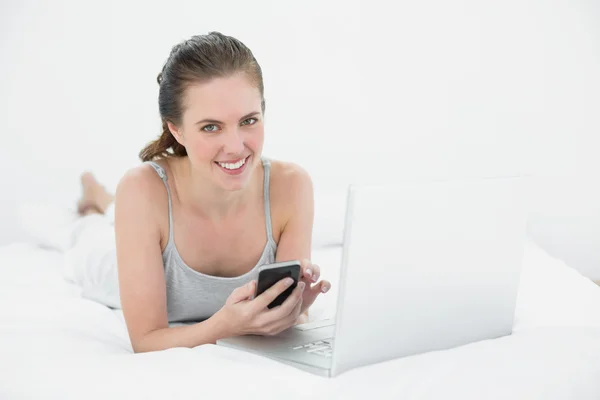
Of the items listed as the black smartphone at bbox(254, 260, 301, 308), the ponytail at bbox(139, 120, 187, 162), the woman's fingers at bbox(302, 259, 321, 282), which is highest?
the ponytail at bbox(139, 120, 187, 162)

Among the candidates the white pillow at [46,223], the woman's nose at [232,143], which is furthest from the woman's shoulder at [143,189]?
the white pillow at [46,223]

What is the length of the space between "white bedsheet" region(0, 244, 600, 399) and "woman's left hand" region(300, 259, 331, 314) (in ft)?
0.71

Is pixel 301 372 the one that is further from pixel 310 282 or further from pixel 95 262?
pixel 95 262

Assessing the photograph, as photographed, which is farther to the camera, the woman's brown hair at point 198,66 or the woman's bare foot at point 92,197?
the woman's bare foot at point 92,197

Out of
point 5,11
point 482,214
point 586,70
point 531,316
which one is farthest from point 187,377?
point 586,70

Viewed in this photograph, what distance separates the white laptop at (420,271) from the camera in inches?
42.1

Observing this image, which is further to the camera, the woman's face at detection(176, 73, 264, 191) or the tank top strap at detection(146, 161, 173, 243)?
the tank top strap at detection(146, 161, 173, 243)

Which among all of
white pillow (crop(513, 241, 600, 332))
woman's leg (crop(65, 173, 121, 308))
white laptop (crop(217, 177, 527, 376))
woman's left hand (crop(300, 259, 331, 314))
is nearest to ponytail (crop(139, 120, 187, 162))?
woman's leg (crop(65, 173, 121, 308))

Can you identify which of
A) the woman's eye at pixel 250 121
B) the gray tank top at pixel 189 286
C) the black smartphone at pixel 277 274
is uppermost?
the woman's eye at pixel 250 121

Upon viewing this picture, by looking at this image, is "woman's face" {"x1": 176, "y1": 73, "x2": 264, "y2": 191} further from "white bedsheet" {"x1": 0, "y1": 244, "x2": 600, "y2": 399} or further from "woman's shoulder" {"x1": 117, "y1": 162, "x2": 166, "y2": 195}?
"white bedsheet" {"x1": 0, "y1": 244, "x2": 600, "y2": 399}

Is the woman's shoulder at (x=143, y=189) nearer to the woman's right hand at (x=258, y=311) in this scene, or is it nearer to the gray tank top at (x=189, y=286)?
the gray tank top at (x=189, y=286)

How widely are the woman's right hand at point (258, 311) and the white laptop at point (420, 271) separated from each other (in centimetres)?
4

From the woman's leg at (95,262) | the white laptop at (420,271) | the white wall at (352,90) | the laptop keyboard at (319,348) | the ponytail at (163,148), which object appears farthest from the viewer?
the white wall at (352,90)

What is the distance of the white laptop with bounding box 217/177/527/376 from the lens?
107 cm
